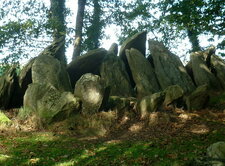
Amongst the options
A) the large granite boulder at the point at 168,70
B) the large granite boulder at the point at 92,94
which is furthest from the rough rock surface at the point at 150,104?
the large granite boulder at the point at 168,70

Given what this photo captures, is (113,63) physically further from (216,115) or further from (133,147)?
(133,147)

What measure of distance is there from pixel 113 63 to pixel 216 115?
904 cm

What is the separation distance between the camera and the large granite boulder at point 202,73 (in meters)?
19.5

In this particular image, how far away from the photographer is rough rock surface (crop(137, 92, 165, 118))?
14.8 metres

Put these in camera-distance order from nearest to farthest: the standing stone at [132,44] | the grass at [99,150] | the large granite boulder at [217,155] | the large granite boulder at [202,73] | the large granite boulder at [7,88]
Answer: the large granite boulder at [217,155], the grass at [99,150], the large granite boulder at [7,88], the large granite boulder at [202,73], the standing stone at [132,44]

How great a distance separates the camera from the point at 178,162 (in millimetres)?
8586

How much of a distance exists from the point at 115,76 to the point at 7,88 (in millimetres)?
7669

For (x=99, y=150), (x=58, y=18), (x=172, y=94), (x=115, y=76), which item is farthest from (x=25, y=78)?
(x=99, y=150)

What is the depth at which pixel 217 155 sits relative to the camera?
789 cm

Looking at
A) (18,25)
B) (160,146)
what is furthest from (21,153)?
(18,25)

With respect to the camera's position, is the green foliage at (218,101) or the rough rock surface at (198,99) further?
the green foliage at (218,101)

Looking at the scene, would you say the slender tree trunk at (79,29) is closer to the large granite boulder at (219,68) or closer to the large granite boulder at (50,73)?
the large granite boulder at (50,73)

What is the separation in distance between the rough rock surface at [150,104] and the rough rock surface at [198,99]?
2203 mm

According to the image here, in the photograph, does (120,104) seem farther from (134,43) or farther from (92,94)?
(134,43)
